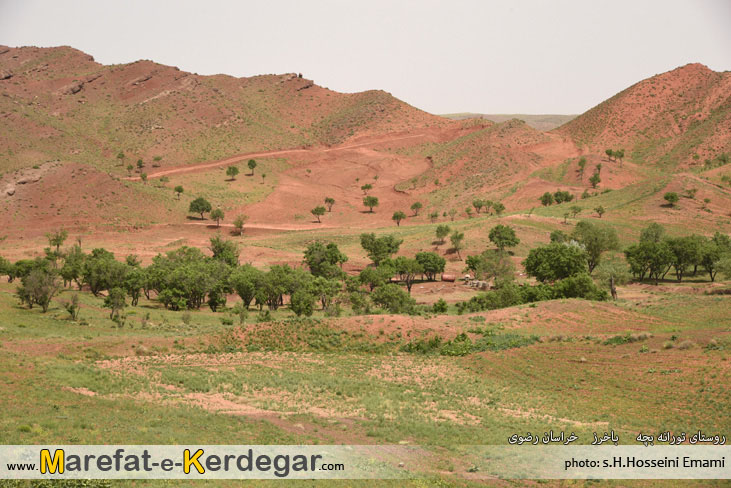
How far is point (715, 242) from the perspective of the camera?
79312 mm

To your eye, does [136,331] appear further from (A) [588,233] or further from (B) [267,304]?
(A) [588,233]

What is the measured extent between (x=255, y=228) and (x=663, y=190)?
243ft

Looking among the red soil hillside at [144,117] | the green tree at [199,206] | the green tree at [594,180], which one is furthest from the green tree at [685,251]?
the red soil hillside at [144,117]

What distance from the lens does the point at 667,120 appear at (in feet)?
526

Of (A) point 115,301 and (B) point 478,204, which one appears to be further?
(B) point 478,204

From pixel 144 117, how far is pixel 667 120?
140565 millimetres

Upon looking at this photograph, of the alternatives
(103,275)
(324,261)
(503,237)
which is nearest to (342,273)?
(324,261)

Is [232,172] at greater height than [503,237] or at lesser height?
greater

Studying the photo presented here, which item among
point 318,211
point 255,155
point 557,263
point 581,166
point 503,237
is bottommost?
point 557,263

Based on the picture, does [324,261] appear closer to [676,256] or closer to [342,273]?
[342,273]

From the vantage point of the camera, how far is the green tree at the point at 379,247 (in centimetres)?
8444

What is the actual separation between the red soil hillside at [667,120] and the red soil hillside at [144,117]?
45.2 m

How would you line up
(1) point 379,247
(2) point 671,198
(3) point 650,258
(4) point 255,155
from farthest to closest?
1. (4) point 255,155
2. (2) point 671,198
3. (1) point 379,247
4. (3) point 650,258

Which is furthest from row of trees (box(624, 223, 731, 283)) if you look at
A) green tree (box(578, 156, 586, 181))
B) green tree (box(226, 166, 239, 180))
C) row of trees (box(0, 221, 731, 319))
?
green tree (box(226, 166, 239, 180))
